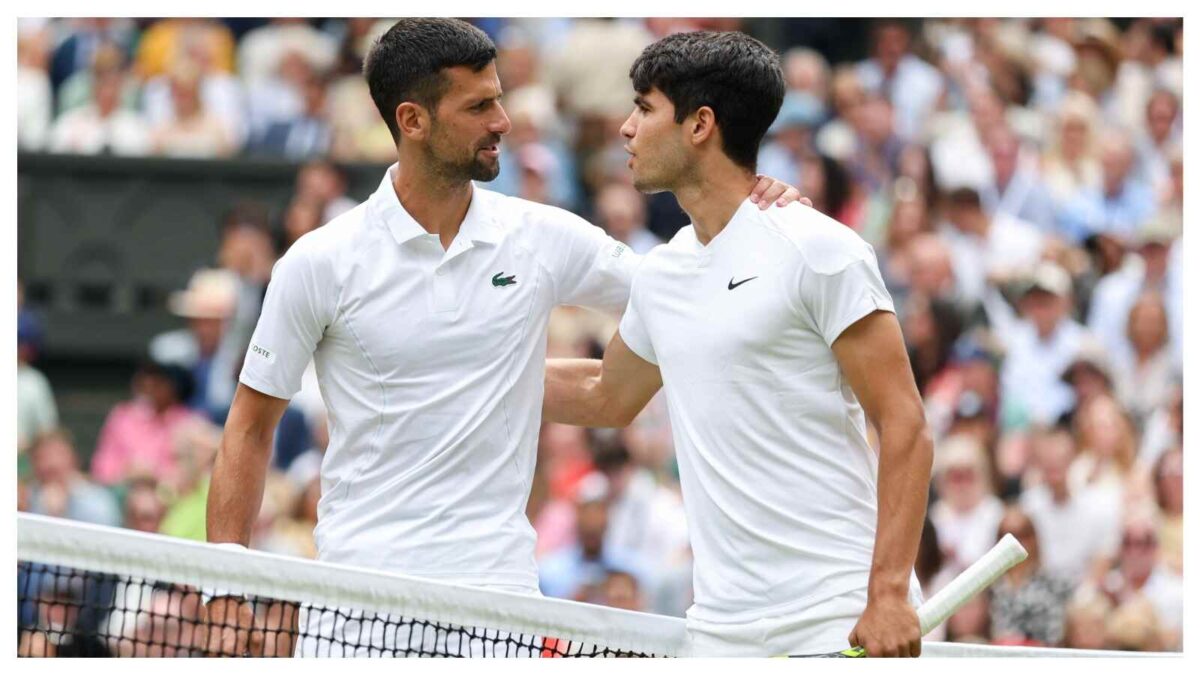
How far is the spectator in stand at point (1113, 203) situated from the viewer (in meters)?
11.3

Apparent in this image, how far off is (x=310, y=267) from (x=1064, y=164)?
24.5ft

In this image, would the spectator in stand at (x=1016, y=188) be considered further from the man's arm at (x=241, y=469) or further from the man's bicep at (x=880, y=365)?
the man's bicep at (x=880, y=365)

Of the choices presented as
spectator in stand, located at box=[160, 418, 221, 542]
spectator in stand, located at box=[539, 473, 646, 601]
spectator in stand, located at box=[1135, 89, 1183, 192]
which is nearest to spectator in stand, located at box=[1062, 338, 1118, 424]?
spectator in stand, located at box=[1135, 89, 1183, 192]

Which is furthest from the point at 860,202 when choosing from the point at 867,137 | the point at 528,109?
the point at 528,109

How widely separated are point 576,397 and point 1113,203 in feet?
22.5

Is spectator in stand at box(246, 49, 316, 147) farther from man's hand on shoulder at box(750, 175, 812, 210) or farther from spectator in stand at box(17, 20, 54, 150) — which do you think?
man's hand on shoulder at box(750, 175, 812, 210)

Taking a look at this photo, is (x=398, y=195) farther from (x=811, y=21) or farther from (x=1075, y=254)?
(x=811, y=21)

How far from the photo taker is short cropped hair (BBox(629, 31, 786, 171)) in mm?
4609

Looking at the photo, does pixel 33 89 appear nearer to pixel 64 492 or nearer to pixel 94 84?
pixel 94 84

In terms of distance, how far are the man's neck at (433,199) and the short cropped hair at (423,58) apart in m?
0.11

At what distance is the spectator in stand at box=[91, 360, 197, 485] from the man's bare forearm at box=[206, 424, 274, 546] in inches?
218

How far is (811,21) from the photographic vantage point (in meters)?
13.6

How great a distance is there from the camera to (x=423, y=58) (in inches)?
203

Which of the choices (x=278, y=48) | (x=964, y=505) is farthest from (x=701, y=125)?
(x=278, y=48)
